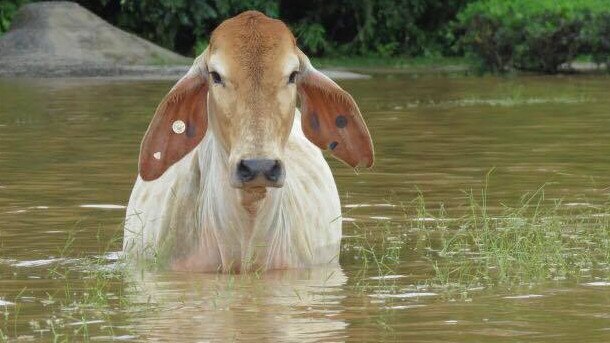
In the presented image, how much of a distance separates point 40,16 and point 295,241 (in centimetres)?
2694

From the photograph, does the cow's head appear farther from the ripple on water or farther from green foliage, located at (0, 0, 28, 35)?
green foliage, located at (0, 0, 28, 35)

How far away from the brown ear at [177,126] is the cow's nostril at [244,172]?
85cm

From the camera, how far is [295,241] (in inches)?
351

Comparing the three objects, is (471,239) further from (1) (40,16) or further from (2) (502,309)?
(1) (40,16)

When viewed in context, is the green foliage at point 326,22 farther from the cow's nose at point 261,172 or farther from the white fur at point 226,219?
the cow's nose at point 261,172

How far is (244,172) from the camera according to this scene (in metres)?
7.75

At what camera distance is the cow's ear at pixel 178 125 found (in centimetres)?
852

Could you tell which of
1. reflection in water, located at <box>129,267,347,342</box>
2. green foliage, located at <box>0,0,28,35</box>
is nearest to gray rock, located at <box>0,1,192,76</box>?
green foliage, located at <box>0,0,28,35</box>

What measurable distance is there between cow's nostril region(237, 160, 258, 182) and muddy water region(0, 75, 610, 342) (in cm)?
58

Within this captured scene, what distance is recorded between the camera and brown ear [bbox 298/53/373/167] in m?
8.52

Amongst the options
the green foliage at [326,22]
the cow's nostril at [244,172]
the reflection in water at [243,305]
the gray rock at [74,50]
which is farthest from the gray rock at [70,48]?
the cow's nostril at [244,172]

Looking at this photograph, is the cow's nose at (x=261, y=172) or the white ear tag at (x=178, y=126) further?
the white ear tag at (x=178, y=126)

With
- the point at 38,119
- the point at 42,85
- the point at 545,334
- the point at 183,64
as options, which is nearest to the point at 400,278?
the point at 545,334

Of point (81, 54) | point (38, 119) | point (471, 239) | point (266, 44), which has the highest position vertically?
point (266, 44)
